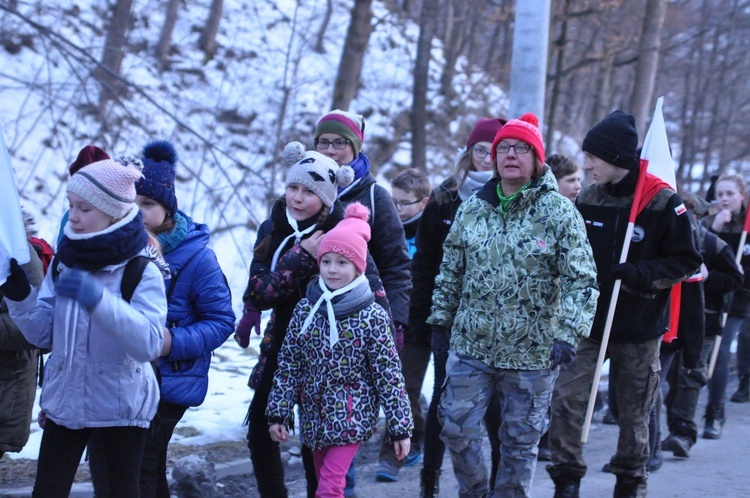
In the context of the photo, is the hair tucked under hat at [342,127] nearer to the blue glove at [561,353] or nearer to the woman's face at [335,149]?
the woman's face at [335,149]

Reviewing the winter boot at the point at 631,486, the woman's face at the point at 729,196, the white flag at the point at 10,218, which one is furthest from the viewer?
the woman's face at the point at 729,196

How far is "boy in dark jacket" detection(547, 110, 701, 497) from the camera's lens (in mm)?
5598

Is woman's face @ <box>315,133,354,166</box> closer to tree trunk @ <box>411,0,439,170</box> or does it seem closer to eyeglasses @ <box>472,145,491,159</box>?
eyeglasses @ <box>472,145,491,159</box>

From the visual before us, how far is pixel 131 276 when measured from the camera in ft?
12.5

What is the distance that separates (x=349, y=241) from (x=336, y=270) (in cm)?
15

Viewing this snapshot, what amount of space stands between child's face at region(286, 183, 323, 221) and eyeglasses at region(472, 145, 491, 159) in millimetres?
1609

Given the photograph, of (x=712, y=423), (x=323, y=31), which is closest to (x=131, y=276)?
(x=712, y=423)

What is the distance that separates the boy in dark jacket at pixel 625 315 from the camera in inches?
220

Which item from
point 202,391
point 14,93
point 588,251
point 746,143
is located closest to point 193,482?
point 202,391

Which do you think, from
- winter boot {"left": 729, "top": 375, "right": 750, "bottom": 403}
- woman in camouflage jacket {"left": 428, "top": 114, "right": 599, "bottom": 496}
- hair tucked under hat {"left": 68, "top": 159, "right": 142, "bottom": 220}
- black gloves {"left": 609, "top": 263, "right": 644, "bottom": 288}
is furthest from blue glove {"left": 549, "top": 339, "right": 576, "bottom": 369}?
winter boot {"left": 729, "top": 375, "right": 750, "bottom": 403}

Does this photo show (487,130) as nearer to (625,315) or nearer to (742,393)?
(625,315)

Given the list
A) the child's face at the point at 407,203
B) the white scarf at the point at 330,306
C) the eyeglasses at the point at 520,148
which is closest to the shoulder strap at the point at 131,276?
the white scarf at the point at 330,306

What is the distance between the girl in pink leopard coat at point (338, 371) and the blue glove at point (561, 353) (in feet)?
2.35

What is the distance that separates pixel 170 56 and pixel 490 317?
14206 millimetres
